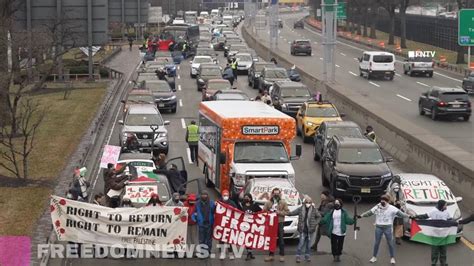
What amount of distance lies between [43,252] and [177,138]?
19.7 meters

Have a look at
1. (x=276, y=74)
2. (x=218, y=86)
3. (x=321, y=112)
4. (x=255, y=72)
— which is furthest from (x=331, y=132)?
(x=255, y=72)

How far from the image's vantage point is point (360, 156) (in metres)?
25.0

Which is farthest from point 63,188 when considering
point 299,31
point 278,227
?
point 299,31

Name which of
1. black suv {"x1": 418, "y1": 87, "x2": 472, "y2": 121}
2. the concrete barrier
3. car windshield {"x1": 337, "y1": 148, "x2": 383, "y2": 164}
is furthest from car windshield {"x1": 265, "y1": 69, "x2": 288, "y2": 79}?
car windshield {"x1": 337, "y1": 148, "x2": 383, "y2": 164}

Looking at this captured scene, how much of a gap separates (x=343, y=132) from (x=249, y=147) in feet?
23.2

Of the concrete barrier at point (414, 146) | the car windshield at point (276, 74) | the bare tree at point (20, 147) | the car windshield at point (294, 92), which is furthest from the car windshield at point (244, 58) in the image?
the bare tree at point (20, 147)

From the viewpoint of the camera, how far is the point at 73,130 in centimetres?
3797

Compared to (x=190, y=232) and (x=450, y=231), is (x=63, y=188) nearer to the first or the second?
(x=190, y=232)

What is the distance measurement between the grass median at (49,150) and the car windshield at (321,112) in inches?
365

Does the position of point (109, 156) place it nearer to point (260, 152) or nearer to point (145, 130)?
point (260, 152)

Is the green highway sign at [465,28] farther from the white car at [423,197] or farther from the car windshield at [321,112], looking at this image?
the white car at [423,197]

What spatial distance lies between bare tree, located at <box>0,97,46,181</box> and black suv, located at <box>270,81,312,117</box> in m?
11.4

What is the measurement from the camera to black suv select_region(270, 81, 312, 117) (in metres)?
40.4

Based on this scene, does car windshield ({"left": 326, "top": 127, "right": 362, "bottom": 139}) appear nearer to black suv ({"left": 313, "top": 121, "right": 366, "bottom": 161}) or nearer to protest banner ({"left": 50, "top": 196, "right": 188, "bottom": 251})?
black suv ({"left": 313, "top": 121, "right": 366, "bottom": 161})
